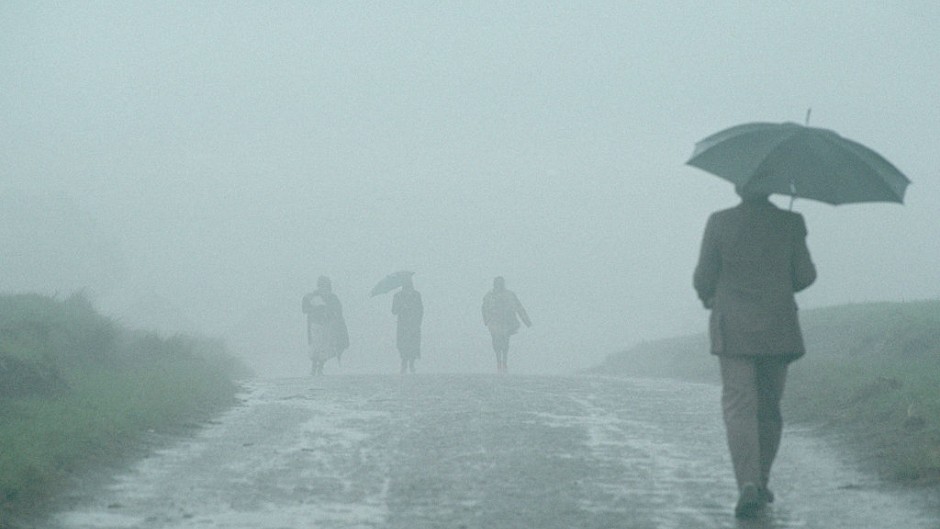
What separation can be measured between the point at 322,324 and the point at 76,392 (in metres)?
15.0

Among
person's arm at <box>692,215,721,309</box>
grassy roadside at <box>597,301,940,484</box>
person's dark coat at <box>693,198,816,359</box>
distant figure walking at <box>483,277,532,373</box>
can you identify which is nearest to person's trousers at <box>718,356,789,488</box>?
person's dark coat at <box>693,198,816,359</box>

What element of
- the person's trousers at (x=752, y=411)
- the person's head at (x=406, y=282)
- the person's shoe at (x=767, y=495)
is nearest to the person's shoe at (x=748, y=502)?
the person's trousers at (x=752, y=411)

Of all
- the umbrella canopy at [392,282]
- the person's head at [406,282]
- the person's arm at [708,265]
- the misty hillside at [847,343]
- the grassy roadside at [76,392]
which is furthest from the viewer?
the umbrella canopy at [392,282]

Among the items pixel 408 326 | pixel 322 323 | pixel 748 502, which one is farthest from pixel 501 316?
pixel 748 502

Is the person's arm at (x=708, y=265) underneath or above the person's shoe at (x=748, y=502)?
above

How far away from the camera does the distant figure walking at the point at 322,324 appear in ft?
96.1

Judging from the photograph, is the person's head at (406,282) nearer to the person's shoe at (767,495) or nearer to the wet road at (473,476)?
the wet road at (473,476)

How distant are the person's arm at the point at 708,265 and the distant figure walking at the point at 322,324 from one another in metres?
20.4

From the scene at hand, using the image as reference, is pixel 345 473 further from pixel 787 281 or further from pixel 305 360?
pixel 305 360

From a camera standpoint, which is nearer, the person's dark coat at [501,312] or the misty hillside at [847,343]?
the misty hillside at [847,343]

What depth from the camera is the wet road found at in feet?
27.9

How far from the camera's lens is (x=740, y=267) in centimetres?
903

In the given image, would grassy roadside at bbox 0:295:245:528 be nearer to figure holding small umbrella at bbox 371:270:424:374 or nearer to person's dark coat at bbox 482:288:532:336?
figure holding small umbrella at bbox 371:270:424:374

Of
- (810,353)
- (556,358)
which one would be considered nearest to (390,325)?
(556,358)
